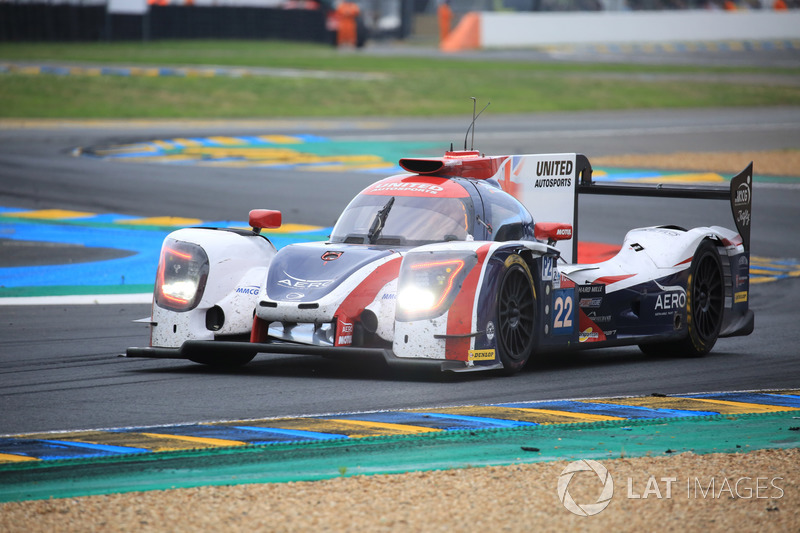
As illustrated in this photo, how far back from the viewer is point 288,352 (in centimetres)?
868

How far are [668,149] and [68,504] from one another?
25.0 m

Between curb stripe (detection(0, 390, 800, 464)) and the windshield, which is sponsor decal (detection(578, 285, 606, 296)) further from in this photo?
curb stripe (detection(0, 390, 800, 464))

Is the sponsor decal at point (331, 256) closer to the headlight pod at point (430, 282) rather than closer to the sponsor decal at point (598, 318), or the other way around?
the headlight pod at point (430, 282)

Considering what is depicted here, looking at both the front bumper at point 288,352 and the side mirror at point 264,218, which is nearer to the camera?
the front bumper at point 288,352

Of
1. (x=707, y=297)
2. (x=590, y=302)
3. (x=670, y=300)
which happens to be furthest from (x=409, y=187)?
(x=707, y=297)

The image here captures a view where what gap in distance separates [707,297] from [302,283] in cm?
380

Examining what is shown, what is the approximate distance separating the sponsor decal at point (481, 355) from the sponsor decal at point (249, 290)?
176 centimetres

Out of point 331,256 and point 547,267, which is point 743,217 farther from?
point 331,256

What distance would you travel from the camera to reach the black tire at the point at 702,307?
34.7 ft

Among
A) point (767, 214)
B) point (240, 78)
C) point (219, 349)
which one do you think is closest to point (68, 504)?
point (219, 349)

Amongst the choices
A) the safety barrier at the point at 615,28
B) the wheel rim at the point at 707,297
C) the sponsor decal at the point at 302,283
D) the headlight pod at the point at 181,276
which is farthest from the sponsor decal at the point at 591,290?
the safety barrier at the point at 615,28

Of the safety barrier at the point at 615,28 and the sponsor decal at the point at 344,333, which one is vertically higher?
the safety barrier at the point at 615,28

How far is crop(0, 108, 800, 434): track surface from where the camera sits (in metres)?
7.93

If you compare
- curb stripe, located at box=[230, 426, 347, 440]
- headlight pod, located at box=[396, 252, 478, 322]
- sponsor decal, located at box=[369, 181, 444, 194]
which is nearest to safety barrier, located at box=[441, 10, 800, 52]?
sponsor decal, located at box=[369, 181, 444, 194]
